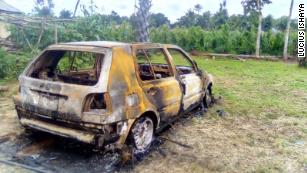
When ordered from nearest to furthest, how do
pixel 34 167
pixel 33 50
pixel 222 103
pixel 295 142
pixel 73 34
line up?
pixel 34 167 < pixel 295 142 < pixel 222 103 < pixel 33 50 < pixel 73 34

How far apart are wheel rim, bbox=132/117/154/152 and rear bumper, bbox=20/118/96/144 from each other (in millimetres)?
615

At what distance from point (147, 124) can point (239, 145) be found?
4.86 ft

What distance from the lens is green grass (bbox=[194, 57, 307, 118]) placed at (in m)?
6.61

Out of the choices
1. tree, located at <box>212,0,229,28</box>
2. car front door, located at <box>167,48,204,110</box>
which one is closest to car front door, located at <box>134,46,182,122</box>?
car front door, located at <box>167,48,204,110</box>

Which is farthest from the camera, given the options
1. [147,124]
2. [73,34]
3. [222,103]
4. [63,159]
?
[73,34]

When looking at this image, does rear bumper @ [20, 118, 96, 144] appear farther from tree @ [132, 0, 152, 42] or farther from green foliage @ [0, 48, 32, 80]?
tree @ [132, 0, 152, 42]

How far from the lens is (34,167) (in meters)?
3.70

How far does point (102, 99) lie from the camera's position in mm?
3615

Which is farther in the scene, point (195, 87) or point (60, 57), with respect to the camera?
point (195, 87)

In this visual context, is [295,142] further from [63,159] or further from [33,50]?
[33,50]

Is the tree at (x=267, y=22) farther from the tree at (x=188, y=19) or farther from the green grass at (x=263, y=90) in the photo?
the green grass at (x=263, y=90)

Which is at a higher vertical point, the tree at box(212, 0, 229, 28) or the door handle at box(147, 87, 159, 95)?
the tree at box(212, 0, 229, 28)

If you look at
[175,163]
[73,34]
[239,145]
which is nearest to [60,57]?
[175,163]

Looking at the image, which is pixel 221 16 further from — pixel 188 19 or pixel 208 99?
pixel 208 99
